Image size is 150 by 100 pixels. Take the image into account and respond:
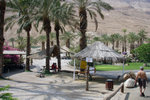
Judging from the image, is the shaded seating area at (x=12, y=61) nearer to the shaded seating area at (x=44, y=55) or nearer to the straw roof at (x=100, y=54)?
the shaded seating area at (x=44, y=55)

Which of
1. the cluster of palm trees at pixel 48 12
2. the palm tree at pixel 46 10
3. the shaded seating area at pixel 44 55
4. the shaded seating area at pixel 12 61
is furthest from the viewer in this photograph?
the shaded seating area at pixel 12 61

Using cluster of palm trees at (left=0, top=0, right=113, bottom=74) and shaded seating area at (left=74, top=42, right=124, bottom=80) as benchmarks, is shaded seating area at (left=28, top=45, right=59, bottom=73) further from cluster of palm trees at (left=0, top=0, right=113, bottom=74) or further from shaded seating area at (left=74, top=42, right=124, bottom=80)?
shaded seating area at (left=74, top=42, right=124, bottom=80)

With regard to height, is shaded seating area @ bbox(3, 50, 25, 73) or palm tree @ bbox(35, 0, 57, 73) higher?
palm tree @ bbox(35, 0, 57, 73)

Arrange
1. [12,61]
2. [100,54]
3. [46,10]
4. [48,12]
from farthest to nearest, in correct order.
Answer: [12,61] < [48,12] < [46,10] < [100,54]

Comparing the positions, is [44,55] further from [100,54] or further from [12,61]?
[12,61]

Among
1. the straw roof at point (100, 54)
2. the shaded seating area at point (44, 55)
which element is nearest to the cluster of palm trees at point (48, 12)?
the shaded seating area at point (44, 55)

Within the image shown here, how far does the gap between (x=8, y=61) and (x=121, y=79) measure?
1515 centimetres

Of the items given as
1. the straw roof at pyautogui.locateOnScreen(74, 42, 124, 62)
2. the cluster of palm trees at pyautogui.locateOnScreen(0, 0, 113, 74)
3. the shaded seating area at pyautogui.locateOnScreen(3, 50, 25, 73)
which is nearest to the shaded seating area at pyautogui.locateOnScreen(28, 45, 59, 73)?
the cluster of palm trees at pyautogui.locateOnScreen(0, 0, 113, 74)

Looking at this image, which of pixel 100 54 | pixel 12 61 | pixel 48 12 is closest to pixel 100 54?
pixel 100 54

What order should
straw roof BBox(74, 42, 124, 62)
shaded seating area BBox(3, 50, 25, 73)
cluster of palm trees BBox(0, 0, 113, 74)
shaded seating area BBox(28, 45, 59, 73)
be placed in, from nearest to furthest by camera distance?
straw roof BBox(74, 42, 124, 62), cluster of palm trees BBox(0, 0, 113, 74), shaded seating area BBox(28, 45, 59, 73), shaded seating area BBox(3, 50, 25, 73)

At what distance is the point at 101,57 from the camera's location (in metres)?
15.1

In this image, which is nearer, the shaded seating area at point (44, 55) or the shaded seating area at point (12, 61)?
the shaded seating area at point (44, 55)

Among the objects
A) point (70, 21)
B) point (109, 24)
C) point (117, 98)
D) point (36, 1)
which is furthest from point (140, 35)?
point (109, 24)

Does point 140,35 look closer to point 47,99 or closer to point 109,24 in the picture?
point 47,99
